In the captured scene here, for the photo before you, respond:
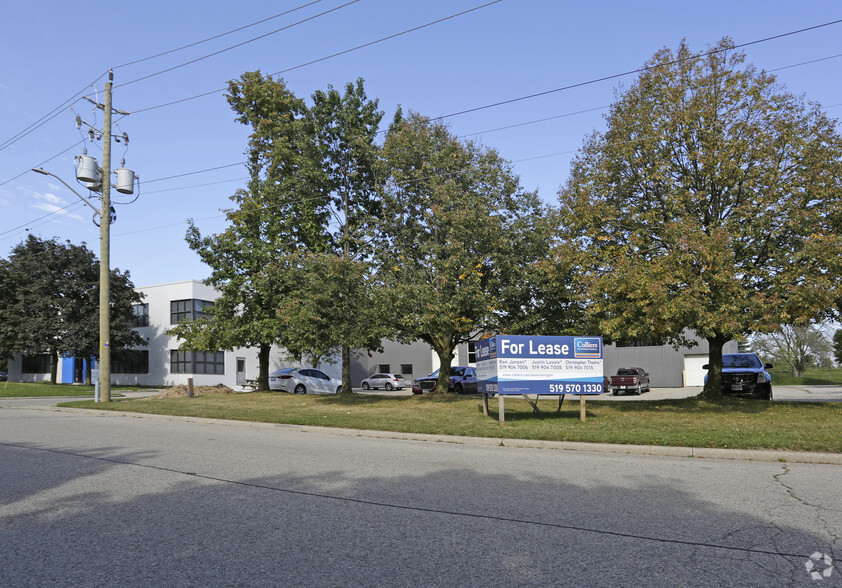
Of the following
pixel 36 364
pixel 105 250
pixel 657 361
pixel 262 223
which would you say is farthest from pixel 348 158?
pixel 36 364

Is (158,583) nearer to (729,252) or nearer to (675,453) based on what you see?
(675,453)

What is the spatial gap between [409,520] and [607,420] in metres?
10.7

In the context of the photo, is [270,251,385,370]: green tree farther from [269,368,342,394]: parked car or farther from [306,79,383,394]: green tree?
[269,368,342,394]: parked car

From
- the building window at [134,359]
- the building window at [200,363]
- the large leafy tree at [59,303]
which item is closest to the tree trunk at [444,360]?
the building window at [200,363]

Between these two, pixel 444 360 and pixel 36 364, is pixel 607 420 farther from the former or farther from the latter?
pixel 36 364

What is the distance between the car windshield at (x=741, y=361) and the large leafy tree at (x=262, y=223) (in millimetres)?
17116

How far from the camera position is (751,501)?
6.56 m

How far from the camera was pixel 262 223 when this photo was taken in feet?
88.7

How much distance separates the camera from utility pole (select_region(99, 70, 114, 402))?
23.0 metres

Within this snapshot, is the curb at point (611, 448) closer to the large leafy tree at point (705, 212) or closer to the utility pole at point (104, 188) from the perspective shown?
the large leafy tree at point (705, 212)

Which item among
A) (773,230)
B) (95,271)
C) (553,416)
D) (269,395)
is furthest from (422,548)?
(95,271)

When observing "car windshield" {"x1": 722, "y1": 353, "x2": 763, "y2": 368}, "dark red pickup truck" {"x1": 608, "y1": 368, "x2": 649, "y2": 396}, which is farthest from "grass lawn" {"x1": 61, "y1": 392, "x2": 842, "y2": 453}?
"dark red pickup truck" {"x1": 608, "y1": 368, "x2": 649, "y2": 396}

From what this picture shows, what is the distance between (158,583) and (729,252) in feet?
46.7

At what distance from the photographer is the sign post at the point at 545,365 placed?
14.5 meters
